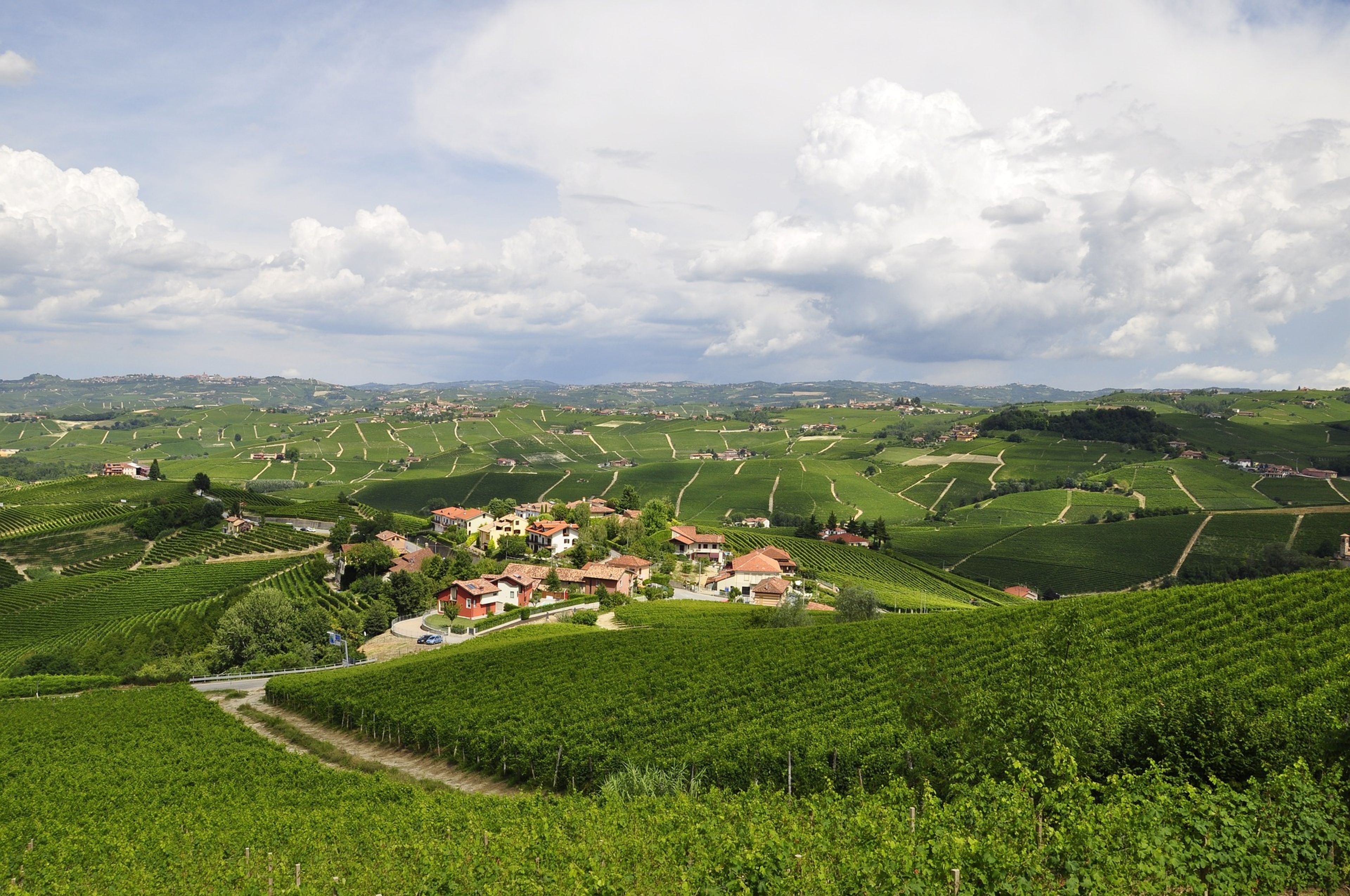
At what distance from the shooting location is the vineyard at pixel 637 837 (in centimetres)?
1134

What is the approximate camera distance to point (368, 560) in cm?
8231

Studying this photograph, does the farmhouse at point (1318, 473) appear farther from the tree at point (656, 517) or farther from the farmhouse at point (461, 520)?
the farmhouse at point (461, 520)

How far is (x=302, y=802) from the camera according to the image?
85.3 ft

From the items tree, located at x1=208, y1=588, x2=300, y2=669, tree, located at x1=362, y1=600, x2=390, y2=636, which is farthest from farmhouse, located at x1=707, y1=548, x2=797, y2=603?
tree, located at x1=208, y1=588, x2=300, y2=669

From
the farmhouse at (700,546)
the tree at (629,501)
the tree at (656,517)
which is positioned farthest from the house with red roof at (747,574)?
the tree at (629,501)

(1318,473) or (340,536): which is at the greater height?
(1318,473)

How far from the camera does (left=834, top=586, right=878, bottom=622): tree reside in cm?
5522

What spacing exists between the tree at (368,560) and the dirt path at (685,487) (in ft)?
217

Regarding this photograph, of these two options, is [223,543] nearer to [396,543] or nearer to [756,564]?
[396,543]

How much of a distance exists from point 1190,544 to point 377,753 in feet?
357

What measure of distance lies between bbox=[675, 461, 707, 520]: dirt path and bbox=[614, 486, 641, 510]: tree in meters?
17.8

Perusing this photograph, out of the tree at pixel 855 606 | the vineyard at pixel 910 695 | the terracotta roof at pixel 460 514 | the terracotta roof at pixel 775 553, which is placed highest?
the vineyard at pixel 910 695

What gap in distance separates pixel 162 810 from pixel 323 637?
42920mm

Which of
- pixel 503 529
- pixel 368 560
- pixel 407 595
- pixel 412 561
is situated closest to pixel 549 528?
pixel 503 529
